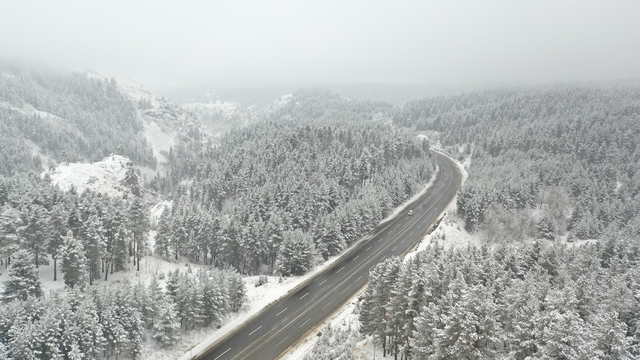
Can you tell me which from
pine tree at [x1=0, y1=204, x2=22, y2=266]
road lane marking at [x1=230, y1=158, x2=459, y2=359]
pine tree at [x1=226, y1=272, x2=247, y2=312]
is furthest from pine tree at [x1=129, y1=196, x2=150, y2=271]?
road lane marking at [x1=230, y1=158, x2=459, y2=359]

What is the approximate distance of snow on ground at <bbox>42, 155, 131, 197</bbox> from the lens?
410 ft

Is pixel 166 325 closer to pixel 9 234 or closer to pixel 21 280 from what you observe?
pixel 21 280

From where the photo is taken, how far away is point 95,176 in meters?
135

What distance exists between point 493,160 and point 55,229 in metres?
161

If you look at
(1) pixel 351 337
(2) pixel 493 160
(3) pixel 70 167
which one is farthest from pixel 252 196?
(2) pixel 493 160

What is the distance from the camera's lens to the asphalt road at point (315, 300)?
4675 cm

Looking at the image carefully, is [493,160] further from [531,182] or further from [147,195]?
[147,195]

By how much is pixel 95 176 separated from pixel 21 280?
108661 mm

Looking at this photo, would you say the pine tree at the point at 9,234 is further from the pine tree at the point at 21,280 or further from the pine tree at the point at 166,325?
the pine tree at the point at 166,325

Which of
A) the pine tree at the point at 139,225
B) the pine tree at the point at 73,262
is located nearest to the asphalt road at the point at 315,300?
the pine tree at the point at 73,262

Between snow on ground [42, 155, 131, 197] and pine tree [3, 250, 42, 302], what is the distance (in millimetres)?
89811

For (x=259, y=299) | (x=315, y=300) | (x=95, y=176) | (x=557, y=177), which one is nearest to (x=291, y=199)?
(x=259, y=299)

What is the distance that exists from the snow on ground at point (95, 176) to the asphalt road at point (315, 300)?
4090 inches

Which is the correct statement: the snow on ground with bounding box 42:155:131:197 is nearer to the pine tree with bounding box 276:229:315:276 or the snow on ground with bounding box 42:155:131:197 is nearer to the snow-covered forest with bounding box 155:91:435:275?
the snow-covered forest with bounding box 155:91:435:275
